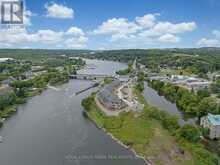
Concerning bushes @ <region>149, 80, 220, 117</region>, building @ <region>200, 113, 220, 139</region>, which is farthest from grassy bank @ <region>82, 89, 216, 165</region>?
bushes @ <region>149, 80, 220, 117</region>

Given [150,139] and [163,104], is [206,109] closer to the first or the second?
[163,104]

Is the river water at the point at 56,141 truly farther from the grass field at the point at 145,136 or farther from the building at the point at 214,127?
the building at the point at 214,127

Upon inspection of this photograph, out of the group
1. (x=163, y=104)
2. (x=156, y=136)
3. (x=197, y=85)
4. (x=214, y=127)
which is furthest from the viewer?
(x=197, y=85)

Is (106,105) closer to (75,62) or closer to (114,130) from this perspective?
(114,130)

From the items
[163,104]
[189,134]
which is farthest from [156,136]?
[163,104]

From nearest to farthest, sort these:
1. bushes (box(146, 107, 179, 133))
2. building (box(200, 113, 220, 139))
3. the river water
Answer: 1. the river water
2. building (box(200, 113, 220, 139))
3. bushes (box(146, 107, 179, 133))

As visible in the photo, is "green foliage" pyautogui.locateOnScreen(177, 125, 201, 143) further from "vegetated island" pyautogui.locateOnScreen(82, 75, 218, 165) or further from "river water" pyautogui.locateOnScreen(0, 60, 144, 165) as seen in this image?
"river water" pyautogui.locateOnScreen(0, 60, 144, 165)
